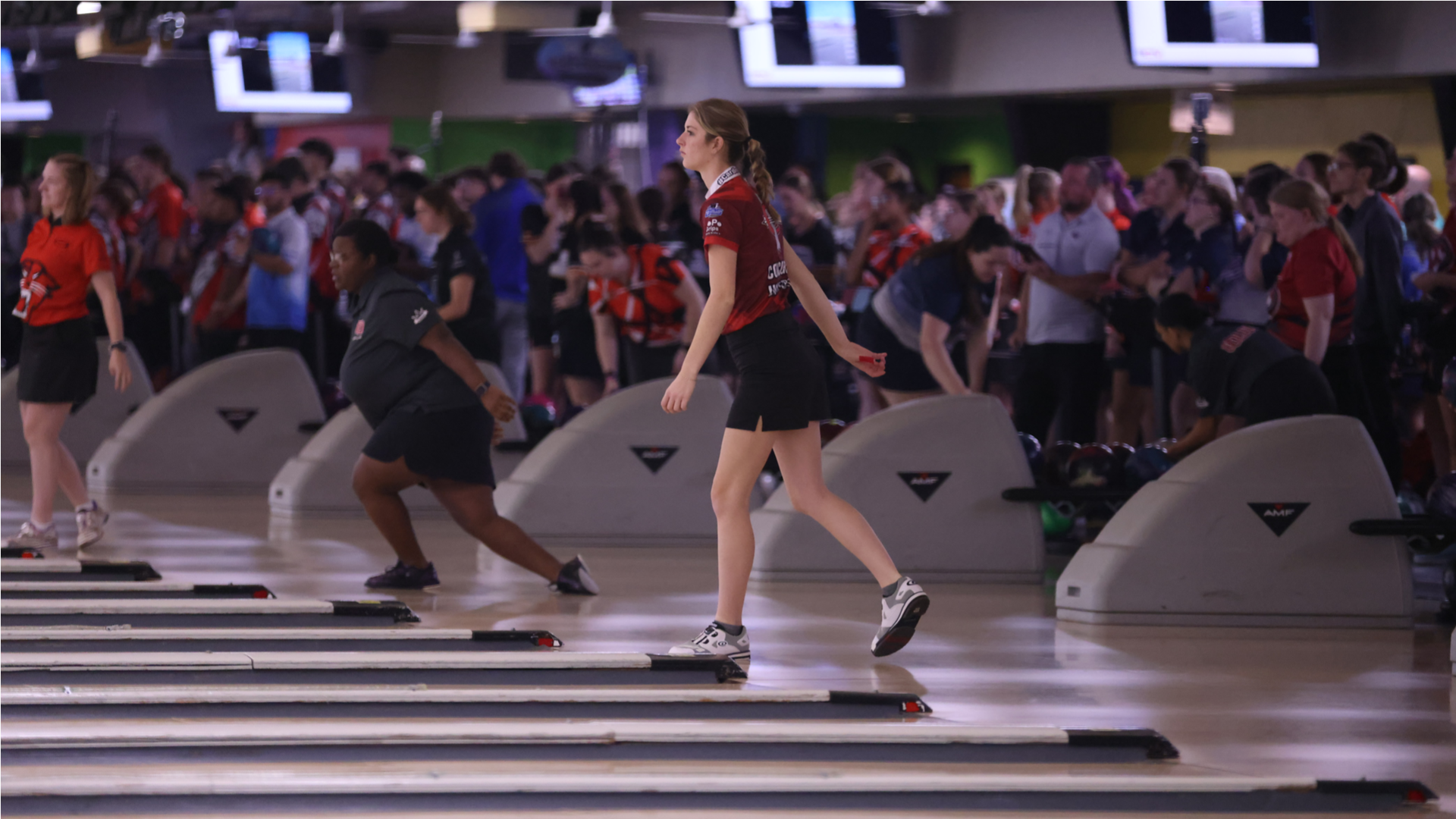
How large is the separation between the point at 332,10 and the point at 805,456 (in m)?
15.3

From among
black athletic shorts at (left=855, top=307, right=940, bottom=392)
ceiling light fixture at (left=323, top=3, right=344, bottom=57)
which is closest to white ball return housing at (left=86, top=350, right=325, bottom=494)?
black athletic shorts at (left=855, top=307, right=940, bottom=392)

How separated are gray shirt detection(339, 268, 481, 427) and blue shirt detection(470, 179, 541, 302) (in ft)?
15.4

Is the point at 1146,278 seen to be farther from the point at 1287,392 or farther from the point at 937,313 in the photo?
the point at 1287,392

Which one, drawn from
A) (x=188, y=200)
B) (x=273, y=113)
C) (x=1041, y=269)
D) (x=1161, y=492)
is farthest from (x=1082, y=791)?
(x=273, y=113)

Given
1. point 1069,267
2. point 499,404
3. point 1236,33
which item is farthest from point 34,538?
point 1236,33

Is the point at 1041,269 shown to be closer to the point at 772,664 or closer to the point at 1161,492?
the point at 1161,492

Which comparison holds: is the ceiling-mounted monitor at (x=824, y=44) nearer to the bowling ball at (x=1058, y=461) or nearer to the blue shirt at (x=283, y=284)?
the blue shirt at (x=283, y=284)

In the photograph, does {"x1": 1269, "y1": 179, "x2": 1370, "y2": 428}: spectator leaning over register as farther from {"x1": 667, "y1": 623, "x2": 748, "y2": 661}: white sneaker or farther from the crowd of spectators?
{"x1": 667, "y1": 623, "x2": 748, "y2": 661}: white sneaker

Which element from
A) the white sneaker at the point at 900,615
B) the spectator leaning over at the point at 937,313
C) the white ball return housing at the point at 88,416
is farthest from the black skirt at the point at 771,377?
the white ball return housing at the point at 88,416

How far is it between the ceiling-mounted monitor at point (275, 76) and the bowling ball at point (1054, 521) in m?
13.9

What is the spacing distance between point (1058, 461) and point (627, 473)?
1862 mm

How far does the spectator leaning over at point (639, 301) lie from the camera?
29.3 ft

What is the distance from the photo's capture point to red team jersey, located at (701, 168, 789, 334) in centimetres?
480

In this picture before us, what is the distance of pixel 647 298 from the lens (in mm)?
9023
